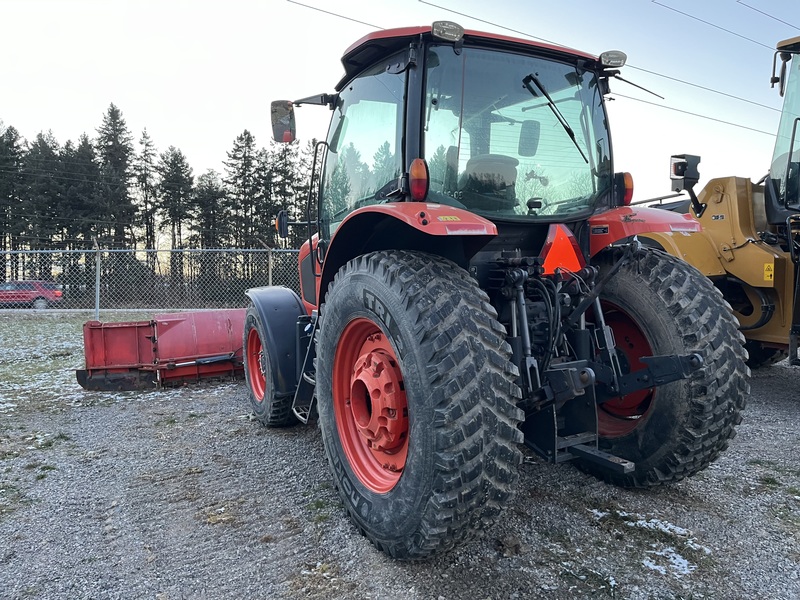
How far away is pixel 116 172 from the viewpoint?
110 feet

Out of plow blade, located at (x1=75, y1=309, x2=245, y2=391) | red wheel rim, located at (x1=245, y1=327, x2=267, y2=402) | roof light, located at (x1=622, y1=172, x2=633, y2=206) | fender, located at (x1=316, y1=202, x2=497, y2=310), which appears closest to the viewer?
fender, located at (x1=316, y1=202, x2=497, y2=310)

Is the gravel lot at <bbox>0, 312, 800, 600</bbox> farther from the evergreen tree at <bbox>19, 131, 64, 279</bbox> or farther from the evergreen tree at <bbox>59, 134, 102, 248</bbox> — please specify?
the evergreen tree at <bbox>19, 131, 64, 279</bbox>

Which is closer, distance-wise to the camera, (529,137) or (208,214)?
(529,137)

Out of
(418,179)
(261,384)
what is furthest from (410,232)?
(261,384)

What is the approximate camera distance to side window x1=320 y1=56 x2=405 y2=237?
2902 mm

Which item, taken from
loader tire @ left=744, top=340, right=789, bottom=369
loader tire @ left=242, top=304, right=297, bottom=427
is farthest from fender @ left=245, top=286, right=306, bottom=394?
loader tire @ left=744, top=340, right=789, bottom=369

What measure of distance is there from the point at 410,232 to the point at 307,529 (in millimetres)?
1552

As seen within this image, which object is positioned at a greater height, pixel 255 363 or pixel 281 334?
pixel 281 334

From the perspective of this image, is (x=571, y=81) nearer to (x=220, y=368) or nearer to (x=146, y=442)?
(x=146, y=442)

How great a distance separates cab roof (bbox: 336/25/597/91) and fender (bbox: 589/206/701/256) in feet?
2.99

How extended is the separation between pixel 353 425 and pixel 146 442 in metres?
2.14

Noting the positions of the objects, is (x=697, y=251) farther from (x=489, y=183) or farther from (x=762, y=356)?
(x=489, y=183)

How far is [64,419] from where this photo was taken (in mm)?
4738

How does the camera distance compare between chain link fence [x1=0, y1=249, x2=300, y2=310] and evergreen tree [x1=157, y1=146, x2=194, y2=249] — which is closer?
chain link fence [x1=0, y1=249, x2=300, y2=310]
